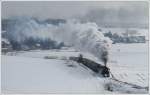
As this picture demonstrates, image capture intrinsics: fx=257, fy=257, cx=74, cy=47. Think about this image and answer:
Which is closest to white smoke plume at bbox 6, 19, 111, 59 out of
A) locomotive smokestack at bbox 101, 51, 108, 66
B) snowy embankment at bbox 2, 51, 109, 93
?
locomotive smokestack at bbox 101, 51, 108, 66

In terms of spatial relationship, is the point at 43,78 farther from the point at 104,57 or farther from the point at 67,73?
the point at 104,57

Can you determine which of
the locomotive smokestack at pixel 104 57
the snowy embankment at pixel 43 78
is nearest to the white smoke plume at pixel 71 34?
the locomotive smokestack at pixel 104 57

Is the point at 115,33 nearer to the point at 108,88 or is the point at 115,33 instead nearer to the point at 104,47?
the point at 104,47

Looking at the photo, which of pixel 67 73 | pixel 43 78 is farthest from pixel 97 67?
pixel 43 78

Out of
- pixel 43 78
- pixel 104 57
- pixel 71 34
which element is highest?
pixel 71 34

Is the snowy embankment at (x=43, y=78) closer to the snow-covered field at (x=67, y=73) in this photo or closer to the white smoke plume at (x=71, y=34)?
the snow-covered field at (x=67, y=73)

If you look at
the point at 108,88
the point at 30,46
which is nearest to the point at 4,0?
the point at 30,46

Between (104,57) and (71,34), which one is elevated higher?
(71,34)
